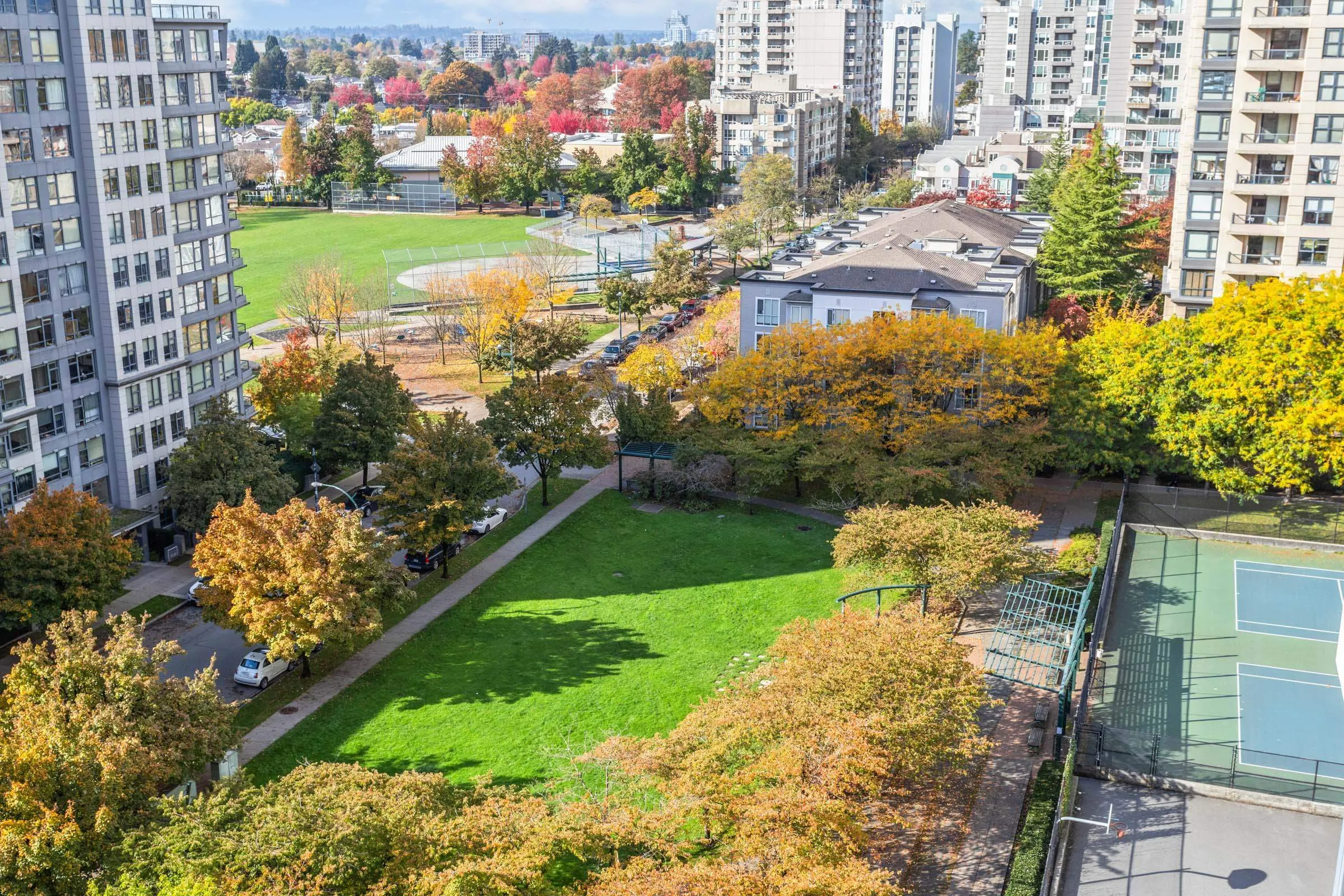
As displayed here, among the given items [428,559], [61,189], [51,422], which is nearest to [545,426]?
[428,559]

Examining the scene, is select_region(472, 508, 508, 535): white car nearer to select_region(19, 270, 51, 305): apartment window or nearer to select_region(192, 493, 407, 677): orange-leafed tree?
select_region(192, 493, 407, 677): orange-leafed tree

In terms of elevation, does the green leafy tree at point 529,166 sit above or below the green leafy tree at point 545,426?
above

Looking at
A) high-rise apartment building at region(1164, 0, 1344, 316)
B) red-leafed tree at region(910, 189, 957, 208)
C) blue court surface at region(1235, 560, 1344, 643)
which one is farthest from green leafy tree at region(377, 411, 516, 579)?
red-leafed tree at region(910, 189, 957, 208)

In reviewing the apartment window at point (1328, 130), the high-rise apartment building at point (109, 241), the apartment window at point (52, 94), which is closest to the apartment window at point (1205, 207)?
the apartment window at point (1328, 130)

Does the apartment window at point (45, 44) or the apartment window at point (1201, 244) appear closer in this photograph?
the apartment window at point (45, 44)

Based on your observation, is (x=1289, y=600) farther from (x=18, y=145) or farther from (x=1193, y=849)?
(x=18, y=145)

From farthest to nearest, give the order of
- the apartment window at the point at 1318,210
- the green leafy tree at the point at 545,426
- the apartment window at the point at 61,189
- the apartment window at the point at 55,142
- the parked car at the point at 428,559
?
the apartment window at the point at 1318,210
the green leafy tree at the point at 545,426
the parked car at the point at 428,559
the apartment window at the point at 61,189
the apartment window at the point at 55,142

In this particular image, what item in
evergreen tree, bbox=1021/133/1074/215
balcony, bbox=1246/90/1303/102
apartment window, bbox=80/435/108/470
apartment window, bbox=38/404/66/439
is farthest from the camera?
evergreen tree, bbox=1021/133/1074/215

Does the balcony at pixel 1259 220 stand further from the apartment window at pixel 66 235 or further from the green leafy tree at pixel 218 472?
the apartment window at pixel 66 235
